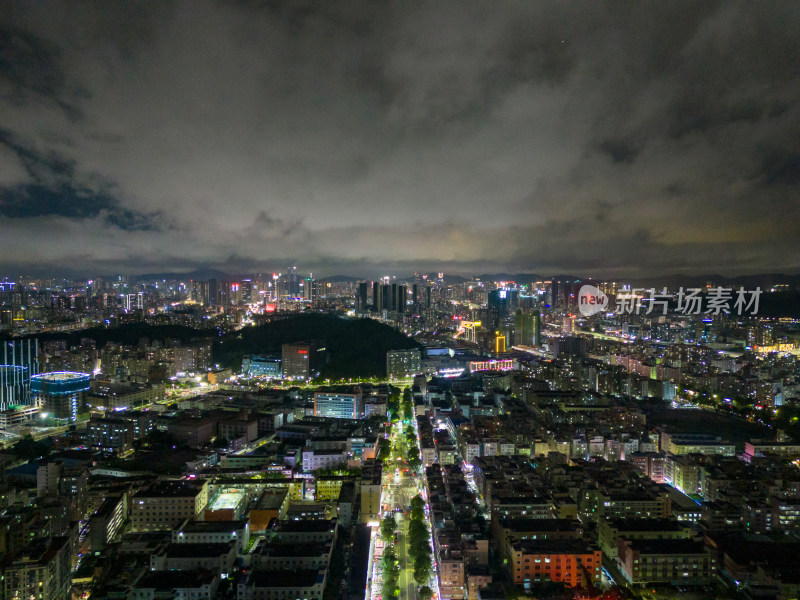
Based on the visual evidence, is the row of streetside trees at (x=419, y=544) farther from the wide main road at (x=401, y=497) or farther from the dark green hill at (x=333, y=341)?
the dark green hill at (x=333, y=341)

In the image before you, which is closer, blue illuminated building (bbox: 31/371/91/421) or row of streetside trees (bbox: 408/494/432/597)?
row of streetside trees (bbox: 408/494/432/597)

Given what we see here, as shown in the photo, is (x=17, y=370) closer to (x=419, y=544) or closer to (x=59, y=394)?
(x=59, y=394)

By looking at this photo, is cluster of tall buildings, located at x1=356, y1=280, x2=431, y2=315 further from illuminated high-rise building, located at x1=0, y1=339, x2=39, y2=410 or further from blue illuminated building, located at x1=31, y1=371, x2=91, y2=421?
blue illuminated building, located at x1=31, y1=371, x2=91, y2=421

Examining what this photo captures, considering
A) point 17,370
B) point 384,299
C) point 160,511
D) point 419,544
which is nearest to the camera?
point 419,544

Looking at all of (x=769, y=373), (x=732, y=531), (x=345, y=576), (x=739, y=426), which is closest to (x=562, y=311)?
(x=769, y=373)

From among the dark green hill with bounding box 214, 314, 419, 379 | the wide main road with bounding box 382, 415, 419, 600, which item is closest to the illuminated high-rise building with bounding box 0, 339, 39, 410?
the dark green hill with bounding box 214, 314, 419, 379

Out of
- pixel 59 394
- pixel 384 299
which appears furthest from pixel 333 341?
pixel 59 394
